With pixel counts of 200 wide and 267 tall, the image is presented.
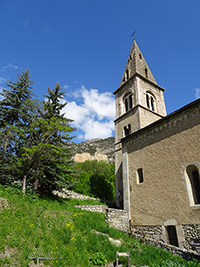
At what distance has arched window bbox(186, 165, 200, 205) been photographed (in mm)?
9323

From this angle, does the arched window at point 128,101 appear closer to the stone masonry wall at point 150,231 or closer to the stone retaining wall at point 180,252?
the stone masonry wall at point 150,231

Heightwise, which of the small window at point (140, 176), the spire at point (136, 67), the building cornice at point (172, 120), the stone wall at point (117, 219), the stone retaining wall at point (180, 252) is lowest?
the stone retaining wall at point (180, 252)

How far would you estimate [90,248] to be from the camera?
744 centimetres

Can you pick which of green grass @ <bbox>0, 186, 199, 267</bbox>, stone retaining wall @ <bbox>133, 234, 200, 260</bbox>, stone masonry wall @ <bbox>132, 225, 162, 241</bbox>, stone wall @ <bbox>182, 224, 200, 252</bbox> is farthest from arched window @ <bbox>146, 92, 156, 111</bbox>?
green grass @ <bbox>0, 186, 199, 267</bbox>

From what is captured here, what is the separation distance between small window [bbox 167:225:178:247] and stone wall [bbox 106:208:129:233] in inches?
108

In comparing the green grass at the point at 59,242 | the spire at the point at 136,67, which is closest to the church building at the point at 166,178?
the green grass at the point at 59,242

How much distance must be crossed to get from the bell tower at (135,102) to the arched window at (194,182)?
826 cm

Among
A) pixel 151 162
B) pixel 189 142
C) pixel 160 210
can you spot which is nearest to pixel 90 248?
pixel 160 210

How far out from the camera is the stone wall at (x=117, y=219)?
1128 centimetres

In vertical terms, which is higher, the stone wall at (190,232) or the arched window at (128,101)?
the arched window at (128,101)

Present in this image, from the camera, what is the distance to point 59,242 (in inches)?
281

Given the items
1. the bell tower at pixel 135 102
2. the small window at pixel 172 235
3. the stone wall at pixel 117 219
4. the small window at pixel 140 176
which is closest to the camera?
the small window at pixel 172 235

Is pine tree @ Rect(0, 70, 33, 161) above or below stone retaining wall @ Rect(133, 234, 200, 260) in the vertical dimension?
above

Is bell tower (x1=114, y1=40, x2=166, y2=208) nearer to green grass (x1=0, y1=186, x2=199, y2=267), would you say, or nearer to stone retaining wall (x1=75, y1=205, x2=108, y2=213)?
stone retaining wall (x1=75, y1=205, x2=108, y2=213)
